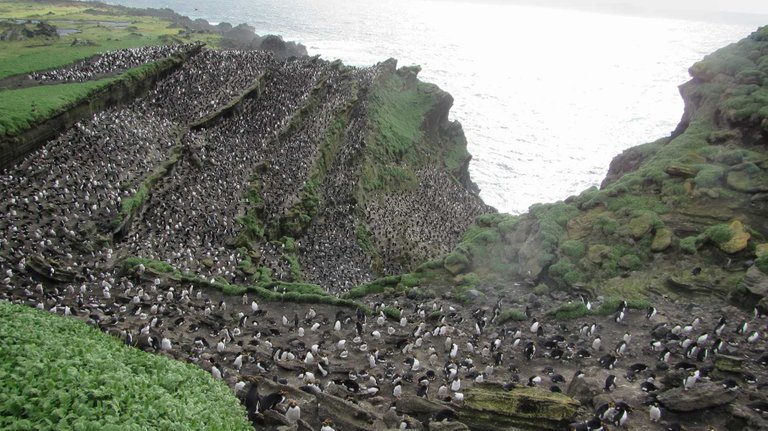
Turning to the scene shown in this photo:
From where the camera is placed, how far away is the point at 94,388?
13672 millimetres

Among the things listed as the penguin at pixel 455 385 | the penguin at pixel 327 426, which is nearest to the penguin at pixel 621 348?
the penguin at pixel 455 385

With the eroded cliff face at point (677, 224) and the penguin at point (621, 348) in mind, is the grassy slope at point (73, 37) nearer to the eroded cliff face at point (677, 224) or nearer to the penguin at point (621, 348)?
the eroded cliff face at point (677, 224)

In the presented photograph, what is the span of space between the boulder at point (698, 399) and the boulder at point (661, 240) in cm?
1239

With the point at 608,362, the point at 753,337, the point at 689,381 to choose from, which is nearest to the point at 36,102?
the point at 608,362

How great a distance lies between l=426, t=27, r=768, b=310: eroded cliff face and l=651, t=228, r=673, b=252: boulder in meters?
0.05

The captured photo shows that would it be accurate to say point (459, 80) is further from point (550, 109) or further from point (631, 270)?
point (631, 270)

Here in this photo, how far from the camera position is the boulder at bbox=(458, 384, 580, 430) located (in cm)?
1648

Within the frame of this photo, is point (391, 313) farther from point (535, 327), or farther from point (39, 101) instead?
point (39, 101)

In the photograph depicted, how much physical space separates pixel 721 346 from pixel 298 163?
3976 cm

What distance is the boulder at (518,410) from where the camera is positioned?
1648cm

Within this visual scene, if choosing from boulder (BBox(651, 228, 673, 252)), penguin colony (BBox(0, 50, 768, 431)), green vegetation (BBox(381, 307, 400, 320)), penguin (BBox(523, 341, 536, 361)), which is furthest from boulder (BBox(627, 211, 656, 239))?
green vegetation (BBox(381, 307, 400, 320))

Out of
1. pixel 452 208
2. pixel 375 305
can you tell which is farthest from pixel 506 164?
pixel 375 305

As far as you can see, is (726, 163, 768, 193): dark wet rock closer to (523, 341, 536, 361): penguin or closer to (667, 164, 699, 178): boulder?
(667, 164, 699, 178): boulder

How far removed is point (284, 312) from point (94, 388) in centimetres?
1533
